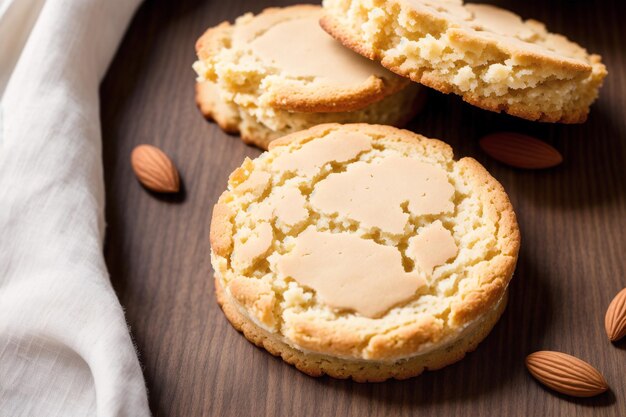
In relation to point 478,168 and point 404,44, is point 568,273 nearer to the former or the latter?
point 478,168

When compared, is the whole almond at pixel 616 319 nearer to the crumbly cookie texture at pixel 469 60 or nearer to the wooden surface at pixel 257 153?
the wooden surface at pixel 257 153

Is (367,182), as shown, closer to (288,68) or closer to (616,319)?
(288,68)

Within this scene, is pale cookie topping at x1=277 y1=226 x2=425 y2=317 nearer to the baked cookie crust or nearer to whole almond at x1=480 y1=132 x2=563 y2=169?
the baked cookie crust

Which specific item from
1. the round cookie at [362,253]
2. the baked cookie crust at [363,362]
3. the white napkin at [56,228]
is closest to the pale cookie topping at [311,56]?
the round cookie at [362,253]

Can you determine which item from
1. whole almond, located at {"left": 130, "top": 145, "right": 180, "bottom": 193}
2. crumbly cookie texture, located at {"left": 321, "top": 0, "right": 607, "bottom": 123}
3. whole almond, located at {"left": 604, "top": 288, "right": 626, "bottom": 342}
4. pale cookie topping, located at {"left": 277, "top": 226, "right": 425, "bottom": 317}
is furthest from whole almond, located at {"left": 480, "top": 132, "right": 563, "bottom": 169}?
whole almond, located at {"left": 130, "top": 145, "right": 180, "bottom": 193}

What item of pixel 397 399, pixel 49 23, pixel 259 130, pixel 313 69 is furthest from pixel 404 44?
pixel 49 23

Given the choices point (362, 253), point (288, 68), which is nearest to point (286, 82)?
point (288, 68)
